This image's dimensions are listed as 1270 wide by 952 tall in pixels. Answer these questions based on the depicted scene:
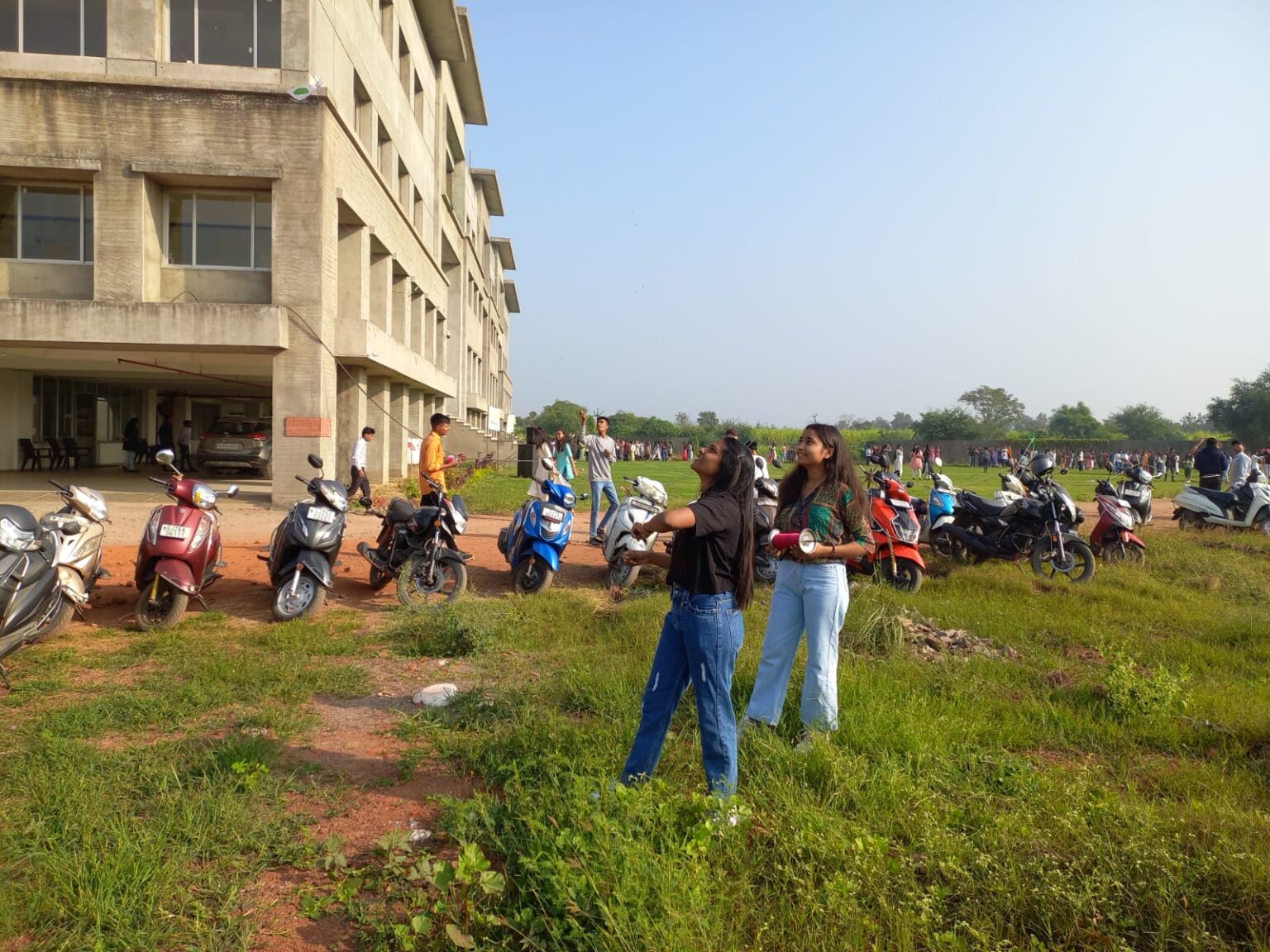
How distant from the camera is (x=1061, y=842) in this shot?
313 centimetres

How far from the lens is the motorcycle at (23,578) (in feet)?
16.7

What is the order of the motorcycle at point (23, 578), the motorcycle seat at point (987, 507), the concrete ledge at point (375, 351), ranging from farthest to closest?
the concrete ledge at point (375, 351) < the motorcycle seat at point (987, 507) < the motorcycle at point (23, 578)

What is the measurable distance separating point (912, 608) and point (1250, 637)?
260cm

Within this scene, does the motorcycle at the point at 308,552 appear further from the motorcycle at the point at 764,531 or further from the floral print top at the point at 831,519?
the floral print top at the point at 831,519

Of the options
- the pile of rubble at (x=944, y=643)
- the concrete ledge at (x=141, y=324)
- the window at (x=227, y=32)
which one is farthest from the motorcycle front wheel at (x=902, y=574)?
the window at (x=227, y=32)

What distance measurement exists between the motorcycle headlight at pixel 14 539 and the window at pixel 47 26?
13.0 metres

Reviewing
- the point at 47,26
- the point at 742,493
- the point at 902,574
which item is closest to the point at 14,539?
the point at 742,493

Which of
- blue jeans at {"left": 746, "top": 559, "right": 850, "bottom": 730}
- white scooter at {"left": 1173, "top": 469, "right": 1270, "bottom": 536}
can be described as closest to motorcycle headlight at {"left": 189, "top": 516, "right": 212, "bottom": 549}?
blue jeans at {"left": 746, "top": 559, "right": 850, "bottom": 730}

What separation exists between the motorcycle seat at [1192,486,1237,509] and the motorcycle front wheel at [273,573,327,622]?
14.1 metres

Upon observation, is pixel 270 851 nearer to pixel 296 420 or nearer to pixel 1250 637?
pixel 1250 637

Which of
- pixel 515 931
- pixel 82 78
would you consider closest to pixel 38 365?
pixel 82 78

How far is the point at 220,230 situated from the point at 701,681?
49.8 feet

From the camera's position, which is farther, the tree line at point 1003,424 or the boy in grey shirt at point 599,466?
the tree line at point 1003,424

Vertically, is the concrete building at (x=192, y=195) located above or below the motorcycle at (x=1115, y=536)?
above
